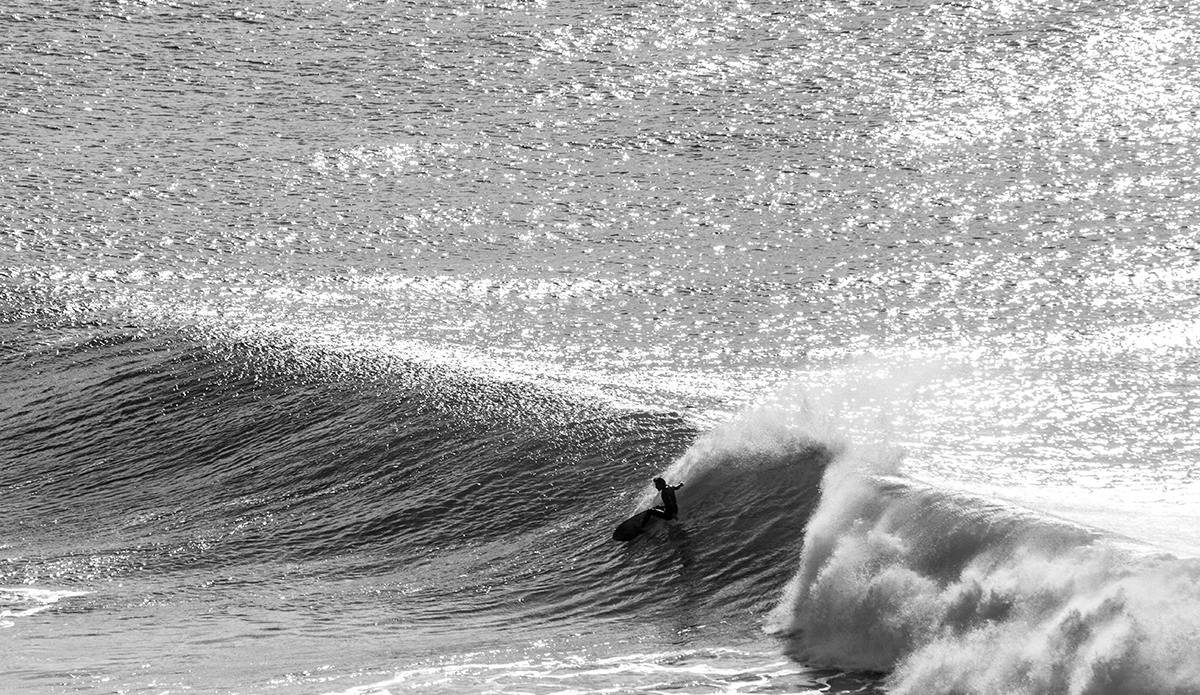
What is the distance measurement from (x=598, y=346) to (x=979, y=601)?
59.1ft

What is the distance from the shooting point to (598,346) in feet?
108

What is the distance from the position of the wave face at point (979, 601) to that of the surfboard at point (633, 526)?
113 inches

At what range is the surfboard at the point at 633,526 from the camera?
20.4 metres

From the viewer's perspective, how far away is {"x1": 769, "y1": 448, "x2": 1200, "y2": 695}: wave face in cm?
1365

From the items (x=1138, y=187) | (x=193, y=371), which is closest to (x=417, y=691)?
(x=193, y=371)

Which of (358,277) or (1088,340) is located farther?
(358,277)

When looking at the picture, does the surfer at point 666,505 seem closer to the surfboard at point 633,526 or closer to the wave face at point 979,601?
the surfboard at point 633,526

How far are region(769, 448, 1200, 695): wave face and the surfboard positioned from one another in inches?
113

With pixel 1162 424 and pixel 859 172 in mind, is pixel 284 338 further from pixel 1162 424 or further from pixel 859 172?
pixel 859 172

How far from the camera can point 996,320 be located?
34.6 meters

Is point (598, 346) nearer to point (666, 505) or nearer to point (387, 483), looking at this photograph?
point (387, 483)

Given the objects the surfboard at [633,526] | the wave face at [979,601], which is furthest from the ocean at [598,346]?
the surfboard at [633,526]

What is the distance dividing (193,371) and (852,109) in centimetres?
3084

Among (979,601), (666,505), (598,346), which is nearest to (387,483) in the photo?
(666,505)
